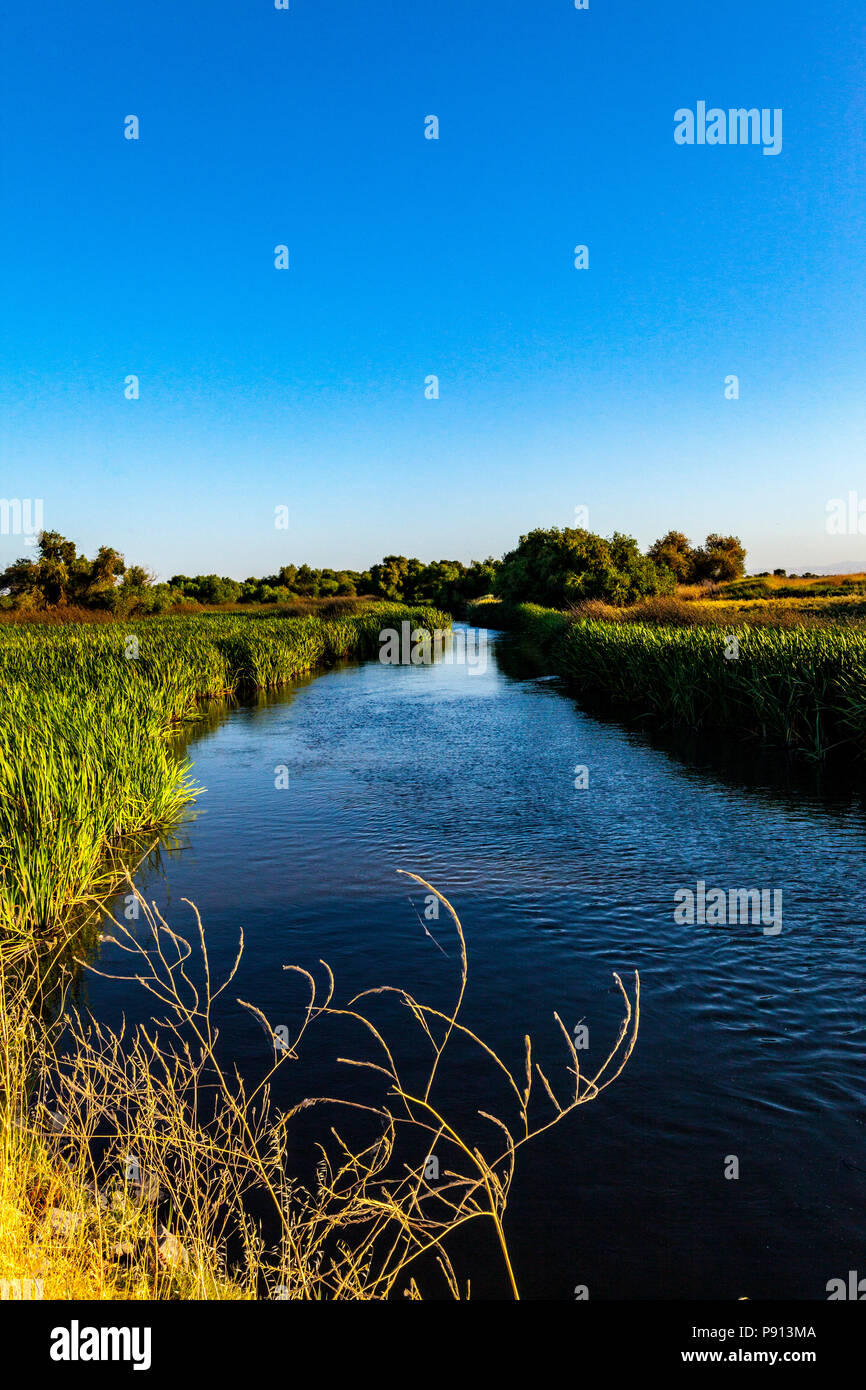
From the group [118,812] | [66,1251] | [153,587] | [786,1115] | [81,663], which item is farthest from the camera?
[153,587]

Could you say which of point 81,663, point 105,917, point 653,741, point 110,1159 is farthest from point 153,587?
point 110,1159

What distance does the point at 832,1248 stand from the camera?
432 centimetres

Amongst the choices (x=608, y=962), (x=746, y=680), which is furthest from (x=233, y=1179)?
(x=746, y=680)

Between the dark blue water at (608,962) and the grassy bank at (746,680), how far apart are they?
1.68 meters

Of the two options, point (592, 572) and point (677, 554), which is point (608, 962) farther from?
point (677, 554)

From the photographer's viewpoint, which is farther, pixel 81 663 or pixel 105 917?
pixel 81 663

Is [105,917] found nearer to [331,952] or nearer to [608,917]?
[331,952]

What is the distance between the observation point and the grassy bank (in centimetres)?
1727

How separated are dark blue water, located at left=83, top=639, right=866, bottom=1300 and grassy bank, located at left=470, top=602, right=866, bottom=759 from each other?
1.68 meters

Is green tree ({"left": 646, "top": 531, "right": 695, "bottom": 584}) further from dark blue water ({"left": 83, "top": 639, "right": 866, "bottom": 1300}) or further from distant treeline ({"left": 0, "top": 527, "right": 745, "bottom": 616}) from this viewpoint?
dark blue water ({"left": 83, "top": 639, "right": 866, "bottom": 1300})

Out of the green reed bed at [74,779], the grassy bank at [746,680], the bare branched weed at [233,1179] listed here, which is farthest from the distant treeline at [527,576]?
the bare branched weed at [233,1179]

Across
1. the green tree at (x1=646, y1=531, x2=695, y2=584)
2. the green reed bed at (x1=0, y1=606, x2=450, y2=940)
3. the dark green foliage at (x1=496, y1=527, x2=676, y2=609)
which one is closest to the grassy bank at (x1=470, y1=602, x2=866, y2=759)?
the green reed bed at (x1=0, y1=606, x2=450, y2=940)

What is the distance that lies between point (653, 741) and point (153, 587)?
208ft

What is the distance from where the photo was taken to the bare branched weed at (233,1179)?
3.52m
